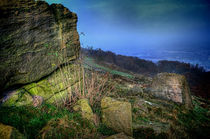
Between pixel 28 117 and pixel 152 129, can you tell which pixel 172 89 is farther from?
pixel 28 117

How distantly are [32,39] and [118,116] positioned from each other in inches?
132

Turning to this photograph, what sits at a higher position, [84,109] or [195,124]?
[84,109]

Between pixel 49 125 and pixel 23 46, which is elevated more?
pixel 23 46

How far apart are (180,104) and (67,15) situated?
18.7ft

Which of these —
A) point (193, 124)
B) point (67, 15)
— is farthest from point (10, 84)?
point (193, 124)

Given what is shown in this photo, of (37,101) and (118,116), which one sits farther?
(37,101)

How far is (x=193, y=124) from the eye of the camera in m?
3.69

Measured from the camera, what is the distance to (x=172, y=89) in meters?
4.98

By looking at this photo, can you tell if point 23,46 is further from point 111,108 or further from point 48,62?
point 111,108

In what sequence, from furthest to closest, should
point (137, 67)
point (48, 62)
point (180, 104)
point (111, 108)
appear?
point (137, 67) < point (180, 104) < point (48, 62) < point (111, 108)

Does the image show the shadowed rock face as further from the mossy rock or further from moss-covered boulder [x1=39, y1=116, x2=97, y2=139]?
moss-covered boulder [x1=39, y1=116, x2=97, y2=139]

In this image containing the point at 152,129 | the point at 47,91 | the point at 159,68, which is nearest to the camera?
the point at 152,129

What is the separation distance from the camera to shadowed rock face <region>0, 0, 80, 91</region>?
297 centimetres

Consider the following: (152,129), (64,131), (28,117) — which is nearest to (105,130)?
(64,131)
